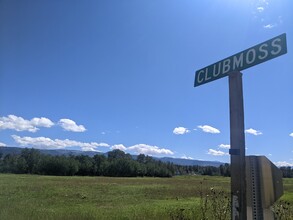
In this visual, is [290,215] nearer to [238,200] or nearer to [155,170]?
[238,200]

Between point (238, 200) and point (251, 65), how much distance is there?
117 cm

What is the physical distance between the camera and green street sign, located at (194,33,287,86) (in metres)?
2.87

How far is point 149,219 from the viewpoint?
7609 millimetres

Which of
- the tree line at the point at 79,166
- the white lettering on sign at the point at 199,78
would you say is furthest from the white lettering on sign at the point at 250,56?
the tree line at the point at 79,166

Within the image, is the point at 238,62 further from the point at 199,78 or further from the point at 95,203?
the point at 95,203

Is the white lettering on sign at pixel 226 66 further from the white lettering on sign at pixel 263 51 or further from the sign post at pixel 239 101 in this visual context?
the white lettering on sign at pixel 263 51

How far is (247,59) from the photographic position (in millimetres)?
3049

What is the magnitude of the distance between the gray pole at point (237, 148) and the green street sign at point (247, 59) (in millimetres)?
106

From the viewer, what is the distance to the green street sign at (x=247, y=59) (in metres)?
2.87

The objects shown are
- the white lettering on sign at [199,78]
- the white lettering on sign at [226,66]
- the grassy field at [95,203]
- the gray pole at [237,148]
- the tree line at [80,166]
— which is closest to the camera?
the gray pole at [237,148]

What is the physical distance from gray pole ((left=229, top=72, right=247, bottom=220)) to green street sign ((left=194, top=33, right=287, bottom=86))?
0.35 ft

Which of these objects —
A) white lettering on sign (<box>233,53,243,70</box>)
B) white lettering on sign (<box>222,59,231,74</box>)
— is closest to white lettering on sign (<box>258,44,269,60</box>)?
white lettering on sign (<box>233,53,243,70</box>)

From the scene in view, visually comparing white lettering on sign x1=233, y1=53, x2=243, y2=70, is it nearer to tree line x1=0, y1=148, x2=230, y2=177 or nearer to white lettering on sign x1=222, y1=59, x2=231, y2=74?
white lettering on sign x1=222, y1=59, x2=231, y2=74

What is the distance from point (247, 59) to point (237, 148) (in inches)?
31.7
